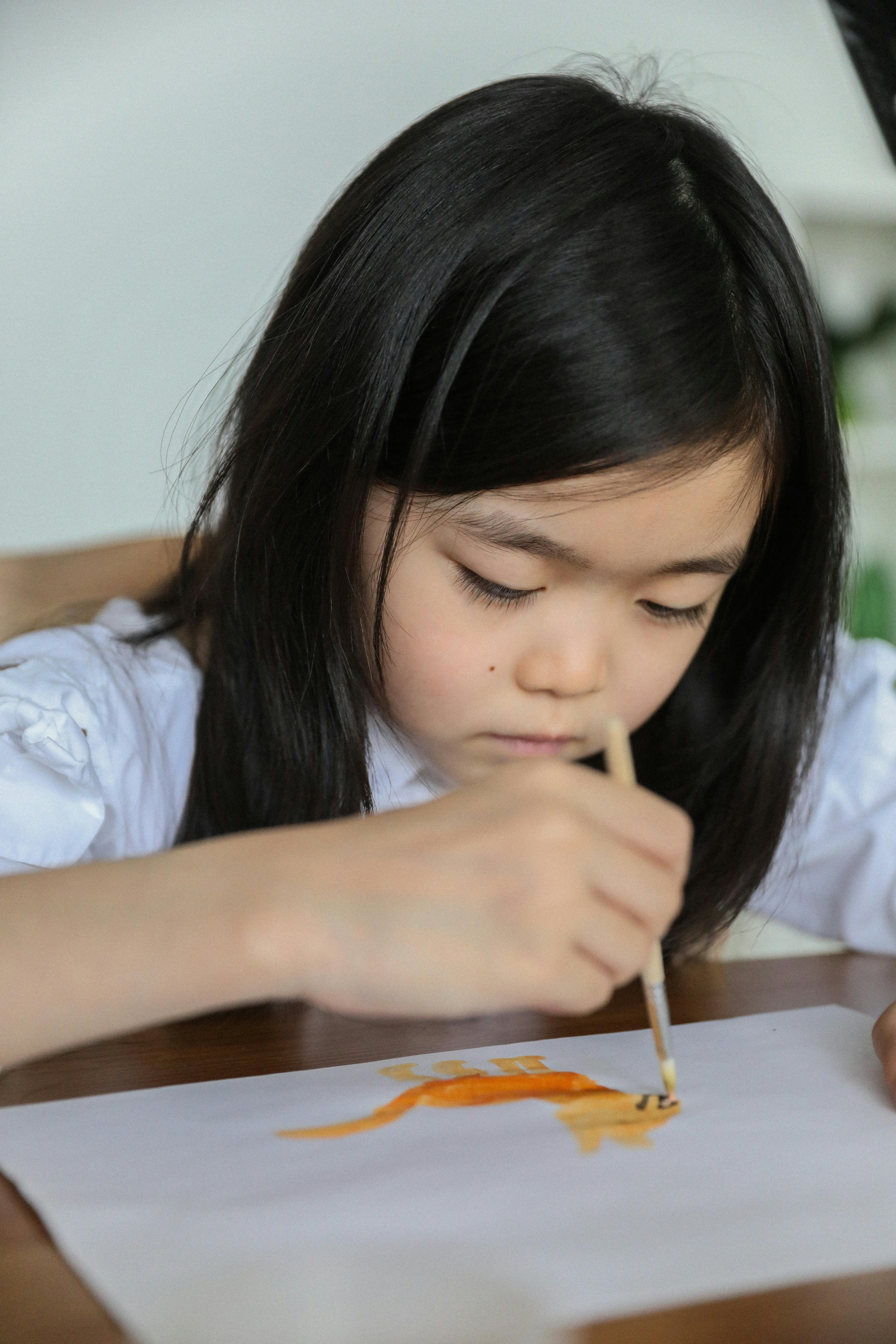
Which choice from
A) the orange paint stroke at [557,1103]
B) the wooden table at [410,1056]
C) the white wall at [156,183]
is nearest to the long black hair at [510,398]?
the wooden table at [410,1056]

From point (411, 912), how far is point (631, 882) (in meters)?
0.06

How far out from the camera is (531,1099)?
0.39 meters

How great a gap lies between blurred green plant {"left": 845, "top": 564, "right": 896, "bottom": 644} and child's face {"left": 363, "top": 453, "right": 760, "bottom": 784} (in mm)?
985

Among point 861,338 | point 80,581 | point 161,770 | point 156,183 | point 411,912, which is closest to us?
point 411,912

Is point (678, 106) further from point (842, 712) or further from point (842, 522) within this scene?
point (842, 712)

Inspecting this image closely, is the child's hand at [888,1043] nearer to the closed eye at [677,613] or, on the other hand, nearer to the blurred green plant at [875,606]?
the closed eye at [677,613]

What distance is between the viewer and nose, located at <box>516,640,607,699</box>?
0.50 metres

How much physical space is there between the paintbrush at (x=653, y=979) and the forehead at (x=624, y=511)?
0.39 ft

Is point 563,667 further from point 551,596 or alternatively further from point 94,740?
point 94,740

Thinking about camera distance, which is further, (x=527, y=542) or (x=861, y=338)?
(x=861, y=338)

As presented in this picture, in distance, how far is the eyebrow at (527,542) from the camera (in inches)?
18.9

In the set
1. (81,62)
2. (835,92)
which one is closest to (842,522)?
(81,62)

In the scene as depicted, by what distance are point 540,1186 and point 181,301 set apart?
1277 mm

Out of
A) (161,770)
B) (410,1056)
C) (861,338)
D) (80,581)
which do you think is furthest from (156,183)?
(410,1056)
